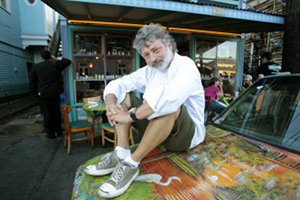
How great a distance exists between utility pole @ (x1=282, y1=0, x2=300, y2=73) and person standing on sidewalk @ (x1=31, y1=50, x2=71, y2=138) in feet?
19.3

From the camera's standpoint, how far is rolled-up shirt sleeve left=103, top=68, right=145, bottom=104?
6.15ft

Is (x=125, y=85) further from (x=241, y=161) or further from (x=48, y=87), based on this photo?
(x=48, y=87)

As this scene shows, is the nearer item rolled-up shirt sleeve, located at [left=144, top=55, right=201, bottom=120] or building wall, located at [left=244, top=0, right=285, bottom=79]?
rolled-up shirt sleeve, located at [left=144, top=55, right=201, bottom=120]

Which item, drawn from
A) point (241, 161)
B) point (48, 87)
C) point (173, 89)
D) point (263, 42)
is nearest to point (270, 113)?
point (241, 161)

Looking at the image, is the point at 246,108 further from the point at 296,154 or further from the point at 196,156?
the point at 196,156

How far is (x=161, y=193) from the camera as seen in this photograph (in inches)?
43.3

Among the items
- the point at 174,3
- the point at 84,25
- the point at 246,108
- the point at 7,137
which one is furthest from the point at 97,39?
the point at 246,108

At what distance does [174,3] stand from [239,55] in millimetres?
4242

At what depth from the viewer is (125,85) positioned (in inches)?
78.3

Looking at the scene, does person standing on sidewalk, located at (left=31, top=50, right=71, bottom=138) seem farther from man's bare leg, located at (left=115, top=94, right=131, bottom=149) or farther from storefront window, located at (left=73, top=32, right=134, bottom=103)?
man's bare leg, located at (left=115, top=94, right=131, bottom=149)

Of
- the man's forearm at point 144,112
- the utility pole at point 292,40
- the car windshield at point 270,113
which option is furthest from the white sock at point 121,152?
the utility pole at point 292,40

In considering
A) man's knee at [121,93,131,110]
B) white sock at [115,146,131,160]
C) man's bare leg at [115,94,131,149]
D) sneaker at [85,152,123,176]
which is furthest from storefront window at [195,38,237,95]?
sneaker at [85,152,123,176]

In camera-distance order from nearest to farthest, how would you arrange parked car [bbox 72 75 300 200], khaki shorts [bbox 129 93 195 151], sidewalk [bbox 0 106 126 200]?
parked car [bbox 72 75 300 200]
khaki shorts [bbox 129 93 195 151]
sidewalk [bbox 0 106 126 200]

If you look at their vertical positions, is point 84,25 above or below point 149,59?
above
